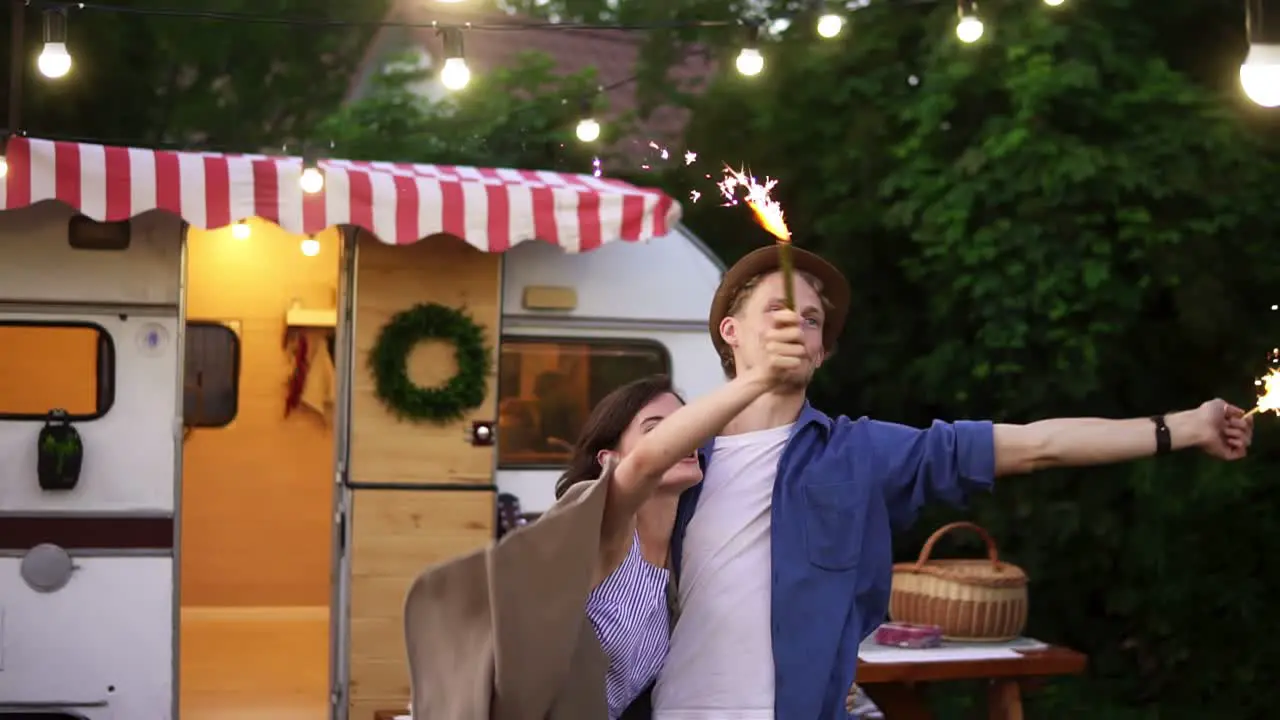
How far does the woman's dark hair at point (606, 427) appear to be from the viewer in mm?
3168

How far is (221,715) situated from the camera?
840 cm

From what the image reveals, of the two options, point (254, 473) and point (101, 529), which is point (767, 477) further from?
point (254, 473)

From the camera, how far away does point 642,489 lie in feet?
8.58

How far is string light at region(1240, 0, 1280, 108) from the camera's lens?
3.85m

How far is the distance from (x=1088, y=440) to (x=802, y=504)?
0.56 metres

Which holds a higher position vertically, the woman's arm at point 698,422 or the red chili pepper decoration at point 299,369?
the woman's arm at point 698,422

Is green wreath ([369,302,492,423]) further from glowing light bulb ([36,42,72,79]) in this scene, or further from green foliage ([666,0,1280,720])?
glowing light bulb ([36,42,72,79])

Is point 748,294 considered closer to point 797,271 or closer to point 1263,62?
point 797,271

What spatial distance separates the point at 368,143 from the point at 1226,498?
7.14 m

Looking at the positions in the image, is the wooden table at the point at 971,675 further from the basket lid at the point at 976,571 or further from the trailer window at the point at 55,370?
the trailer window at the point at 55,370

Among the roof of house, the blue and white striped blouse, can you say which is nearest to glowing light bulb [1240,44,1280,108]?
the blue and white striped blouse

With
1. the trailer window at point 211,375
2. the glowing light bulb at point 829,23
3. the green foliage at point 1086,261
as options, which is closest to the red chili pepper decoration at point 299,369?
the trailer window at point 211,375

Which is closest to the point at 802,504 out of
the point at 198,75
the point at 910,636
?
the point at 910,636

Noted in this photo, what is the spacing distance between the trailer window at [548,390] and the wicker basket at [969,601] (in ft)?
8.09
